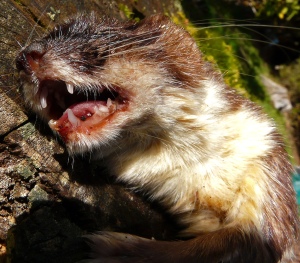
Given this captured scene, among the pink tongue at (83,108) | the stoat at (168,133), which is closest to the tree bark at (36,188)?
the stoat at (168,133)

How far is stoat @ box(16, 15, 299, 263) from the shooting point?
2576 millimetres

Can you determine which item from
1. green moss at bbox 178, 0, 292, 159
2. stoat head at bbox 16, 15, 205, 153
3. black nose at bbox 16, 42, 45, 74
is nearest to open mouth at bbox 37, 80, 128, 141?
stoat head at bbox 16, 15, 205, 153

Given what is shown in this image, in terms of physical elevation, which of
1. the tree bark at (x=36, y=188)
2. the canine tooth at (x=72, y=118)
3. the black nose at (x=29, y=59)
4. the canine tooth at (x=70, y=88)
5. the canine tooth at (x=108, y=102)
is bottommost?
the tree bark at (x=36, y=188)

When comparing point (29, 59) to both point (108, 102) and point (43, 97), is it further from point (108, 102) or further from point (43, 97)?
point (108, 102)

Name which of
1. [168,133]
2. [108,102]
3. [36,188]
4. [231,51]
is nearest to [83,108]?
[108,102]

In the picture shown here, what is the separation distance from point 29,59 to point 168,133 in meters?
1.01

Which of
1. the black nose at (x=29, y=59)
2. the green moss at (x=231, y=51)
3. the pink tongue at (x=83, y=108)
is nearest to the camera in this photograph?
the black nose at (x=29, y=59)

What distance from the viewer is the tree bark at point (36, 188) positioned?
98.9 inches

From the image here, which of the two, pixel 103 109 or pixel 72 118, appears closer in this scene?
pixel 72 118

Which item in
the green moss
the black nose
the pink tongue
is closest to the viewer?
the black nose

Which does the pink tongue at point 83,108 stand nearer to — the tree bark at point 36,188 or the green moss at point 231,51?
the tree bark at point 36,188

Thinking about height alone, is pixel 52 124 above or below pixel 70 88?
below

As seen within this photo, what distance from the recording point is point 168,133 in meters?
3.02

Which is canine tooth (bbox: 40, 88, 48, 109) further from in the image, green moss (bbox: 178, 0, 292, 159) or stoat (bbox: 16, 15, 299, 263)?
green moss (bbox: 178, 0, 292, 159)
